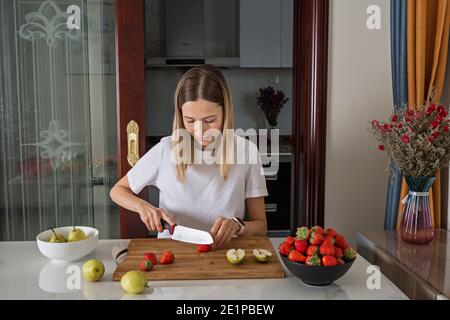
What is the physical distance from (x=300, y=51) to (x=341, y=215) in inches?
32.2

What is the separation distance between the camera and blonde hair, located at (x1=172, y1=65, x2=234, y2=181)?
5.86ft

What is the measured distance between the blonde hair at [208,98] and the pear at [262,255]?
508 millimetres

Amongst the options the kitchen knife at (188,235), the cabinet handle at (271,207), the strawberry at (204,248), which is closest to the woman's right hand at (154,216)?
the kitchen knife at (188,235)

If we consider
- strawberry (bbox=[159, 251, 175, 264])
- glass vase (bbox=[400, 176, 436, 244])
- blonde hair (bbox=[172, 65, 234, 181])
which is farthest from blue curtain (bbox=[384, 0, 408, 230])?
strawberry (bbox=[159, 251, 175, 264])

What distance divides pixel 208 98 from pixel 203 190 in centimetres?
35

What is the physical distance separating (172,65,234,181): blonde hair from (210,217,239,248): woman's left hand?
0.34 meters

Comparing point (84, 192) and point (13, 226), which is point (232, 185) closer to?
point (84, 192)

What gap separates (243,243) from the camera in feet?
5.23

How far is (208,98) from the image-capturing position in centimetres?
178

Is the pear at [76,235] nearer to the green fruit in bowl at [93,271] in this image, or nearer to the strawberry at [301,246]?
the green fruit in bowl at [93,271]

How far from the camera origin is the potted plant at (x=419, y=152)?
5.39 feet

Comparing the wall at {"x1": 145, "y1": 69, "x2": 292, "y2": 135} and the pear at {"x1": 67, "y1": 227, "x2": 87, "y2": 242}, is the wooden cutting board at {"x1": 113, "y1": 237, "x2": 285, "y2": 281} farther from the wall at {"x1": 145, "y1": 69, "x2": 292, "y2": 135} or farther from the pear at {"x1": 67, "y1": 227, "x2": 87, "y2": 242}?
the wall at {"x1": 145, "y1": 69, "x2": 292, "y2": 135}

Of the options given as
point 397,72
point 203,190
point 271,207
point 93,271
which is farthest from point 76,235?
point 271,207

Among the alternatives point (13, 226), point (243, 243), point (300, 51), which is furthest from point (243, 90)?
point (243, 243)
